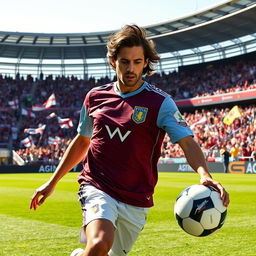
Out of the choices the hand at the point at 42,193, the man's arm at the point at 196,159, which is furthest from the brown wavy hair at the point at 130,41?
the hand at the point at 42,193

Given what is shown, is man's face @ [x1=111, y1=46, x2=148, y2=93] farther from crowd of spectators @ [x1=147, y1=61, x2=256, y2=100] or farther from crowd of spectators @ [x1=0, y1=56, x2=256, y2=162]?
crowd of spectators @ [x1=147, y1=61, x2=256, y2=100]

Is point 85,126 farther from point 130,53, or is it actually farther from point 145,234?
point 145,234

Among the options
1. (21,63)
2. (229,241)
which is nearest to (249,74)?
(21,63)

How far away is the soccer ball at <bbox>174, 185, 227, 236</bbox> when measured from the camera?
367cm

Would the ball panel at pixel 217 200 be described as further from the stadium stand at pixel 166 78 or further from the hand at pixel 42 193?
the stadium stand at pixel 166 78

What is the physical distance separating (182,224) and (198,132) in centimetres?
3319

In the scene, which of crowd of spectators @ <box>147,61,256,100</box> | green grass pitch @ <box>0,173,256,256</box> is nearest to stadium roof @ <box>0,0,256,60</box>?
crowd of spectators @ <box>147,61,256,100</box>

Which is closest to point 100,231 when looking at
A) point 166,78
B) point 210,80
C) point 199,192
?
point 199,192

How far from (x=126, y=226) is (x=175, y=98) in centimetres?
4304

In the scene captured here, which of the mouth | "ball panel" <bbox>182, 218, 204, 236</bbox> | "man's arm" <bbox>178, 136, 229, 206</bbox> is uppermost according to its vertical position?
the mouth

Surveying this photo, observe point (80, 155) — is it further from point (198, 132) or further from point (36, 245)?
point (198, 132)

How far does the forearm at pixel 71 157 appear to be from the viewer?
13.8ft

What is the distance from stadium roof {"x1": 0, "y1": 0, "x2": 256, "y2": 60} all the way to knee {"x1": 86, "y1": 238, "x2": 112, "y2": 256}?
3534cm

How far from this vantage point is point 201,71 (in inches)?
1880
